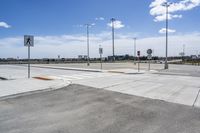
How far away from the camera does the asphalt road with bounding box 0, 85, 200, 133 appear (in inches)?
216

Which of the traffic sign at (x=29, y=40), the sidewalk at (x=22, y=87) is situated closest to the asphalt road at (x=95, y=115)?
the sidewalk at (x=22, y=87)

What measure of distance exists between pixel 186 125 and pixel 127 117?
1.67m

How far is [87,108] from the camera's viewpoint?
7566mm

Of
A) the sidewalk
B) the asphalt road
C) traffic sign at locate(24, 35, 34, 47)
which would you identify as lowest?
the asphalt road

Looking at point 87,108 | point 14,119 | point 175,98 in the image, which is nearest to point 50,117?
point 14,119

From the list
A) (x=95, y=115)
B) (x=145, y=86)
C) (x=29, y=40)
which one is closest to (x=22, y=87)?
(x=29, y=40)

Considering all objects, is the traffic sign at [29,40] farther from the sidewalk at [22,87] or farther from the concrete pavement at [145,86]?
the sidewalk at [22,87]

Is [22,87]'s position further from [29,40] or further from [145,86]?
[145,86]

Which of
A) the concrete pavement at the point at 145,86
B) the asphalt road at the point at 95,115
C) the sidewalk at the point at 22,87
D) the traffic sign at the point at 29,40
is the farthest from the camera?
the traffic sign at the point at 29,40

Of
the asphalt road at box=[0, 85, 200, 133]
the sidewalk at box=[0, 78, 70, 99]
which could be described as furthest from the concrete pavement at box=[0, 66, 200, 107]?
the asphalt road at box=[0, 85, 200, 133]

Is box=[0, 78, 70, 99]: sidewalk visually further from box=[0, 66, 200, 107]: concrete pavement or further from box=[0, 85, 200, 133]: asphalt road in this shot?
box=[0, 85, 200, 133]: asphalt road

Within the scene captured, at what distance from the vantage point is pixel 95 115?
669 centimetres

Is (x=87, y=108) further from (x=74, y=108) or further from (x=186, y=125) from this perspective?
(x=186, y=125)

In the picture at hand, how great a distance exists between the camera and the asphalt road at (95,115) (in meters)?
5.49
